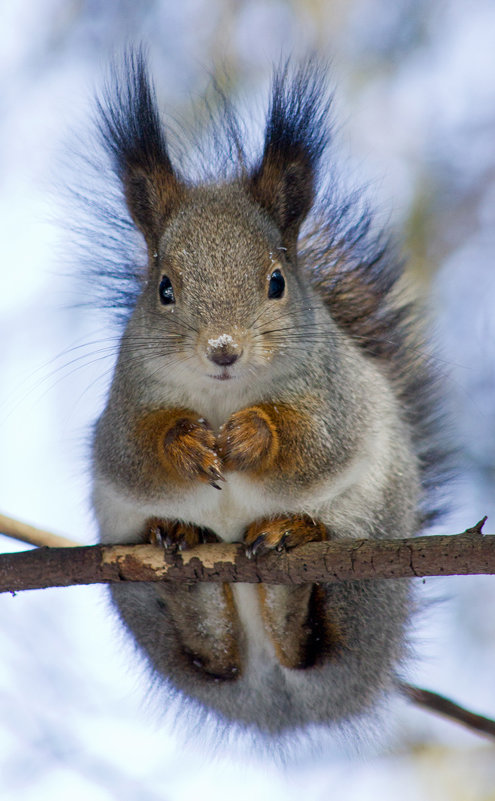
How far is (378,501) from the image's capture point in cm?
268

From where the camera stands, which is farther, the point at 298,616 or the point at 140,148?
the point at 140,148

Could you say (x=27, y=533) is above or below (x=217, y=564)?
below

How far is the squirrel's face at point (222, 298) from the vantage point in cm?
Answer: 225

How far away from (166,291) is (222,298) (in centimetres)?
25

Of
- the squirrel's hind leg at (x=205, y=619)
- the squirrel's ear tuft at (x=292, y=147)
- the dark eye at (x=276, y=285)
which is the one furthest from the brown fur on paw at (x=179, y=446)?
the squirrel's ear tuft at (x=292, y=147)

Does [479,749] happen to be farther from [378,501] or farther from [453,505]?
[378,501]

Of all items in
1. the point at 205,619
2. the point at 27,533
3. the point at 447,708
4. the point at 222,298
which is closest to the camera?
the point at 222,298

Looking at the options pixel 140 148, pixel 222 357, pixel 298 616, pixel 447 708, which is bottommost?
pixel 447 708

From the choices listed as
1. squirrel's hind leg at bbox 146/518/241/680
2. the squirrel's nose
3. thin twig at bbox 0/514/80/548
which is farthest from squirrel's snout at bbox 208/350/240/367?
thin twig at bbox 0/514/80/548

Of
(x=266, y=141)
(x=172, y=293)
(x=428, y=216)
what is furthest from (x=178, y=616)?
(x=428, y=216)

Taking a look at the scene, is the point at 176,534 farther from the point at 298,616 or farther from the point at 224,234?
the point at 224,234

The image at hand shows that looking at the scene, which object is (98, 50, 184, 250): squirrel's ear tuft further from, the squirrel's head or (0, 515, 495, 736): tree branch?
(0, 515, 495, 736): tree branch

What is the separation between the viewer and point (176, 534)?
100 inches

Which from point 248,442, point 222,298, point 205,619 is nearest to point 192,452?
point 248,442
